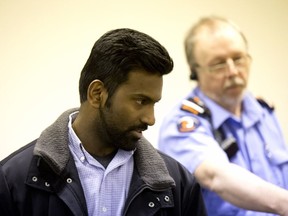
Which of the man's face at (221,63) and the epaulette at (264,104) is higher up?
the man's face at (221,63)

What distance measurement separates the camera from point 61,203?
989 mm

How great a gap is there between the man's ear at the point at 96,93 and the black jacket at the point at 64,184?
0.09 m

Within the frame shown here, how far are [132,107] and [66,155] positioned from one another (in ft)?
0.63

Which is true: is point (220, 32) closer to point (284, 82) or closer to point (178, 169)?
point (284, 82)

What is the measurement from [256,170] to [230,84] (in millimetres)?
305

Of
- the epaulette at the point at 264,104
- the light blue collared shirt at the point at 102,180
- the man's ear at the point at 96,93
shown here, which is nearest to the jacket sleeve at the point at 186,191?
the light blue collared shirt at the point at 102,180

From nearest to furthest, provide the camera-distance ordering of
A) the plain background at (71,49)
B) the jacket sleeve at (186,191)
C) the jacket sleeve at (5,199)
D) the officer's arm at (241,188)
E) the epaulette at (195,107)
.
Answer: the jacket sleeve at (5,199)
the jacket sleeve at (186,191)
the officer's arm at (241,188)
the epaulette at (195,107)
the plain background at (71,49)

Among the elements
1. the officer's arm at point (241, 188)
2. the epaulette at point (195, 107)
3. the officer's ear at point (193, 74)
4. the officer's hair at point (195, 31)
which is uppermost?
the officer's hair at point (195, 31)

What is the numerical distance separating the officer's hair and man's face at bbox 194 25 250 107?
31 mm

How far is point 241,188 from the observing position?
4.31ft

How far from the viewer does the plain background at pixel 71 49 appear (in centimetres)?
159

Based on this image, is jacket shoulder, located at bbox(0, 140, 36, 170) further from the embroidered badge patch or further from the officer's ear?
the officer's ear

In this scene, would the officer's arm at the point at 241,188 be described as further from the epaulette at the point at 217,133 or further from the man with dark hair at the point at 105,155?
the man with dark hair at the point at 105,155

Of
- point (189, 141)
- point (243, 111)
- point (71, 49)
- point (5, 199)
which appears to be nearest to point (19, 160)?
point (5, 199)
